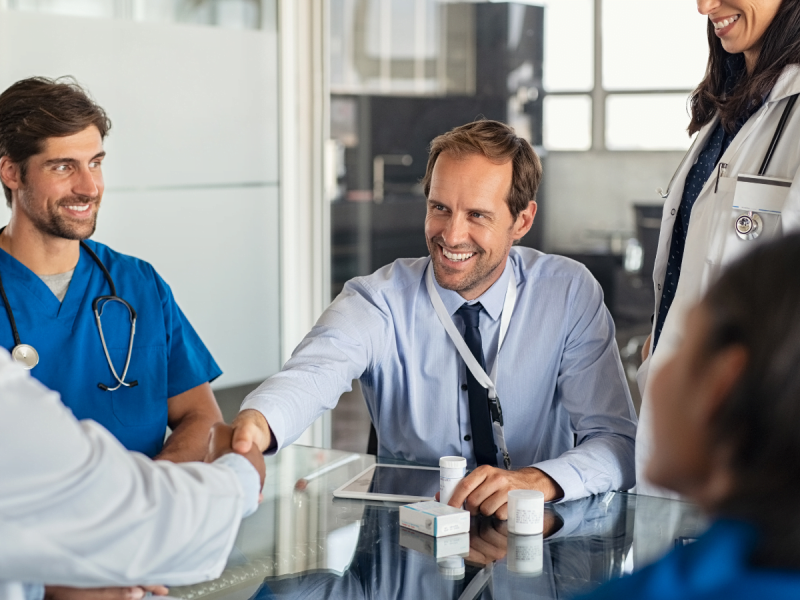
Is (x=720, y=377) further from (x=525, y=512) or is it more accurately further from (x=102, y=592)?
A: (x=102, y=592)

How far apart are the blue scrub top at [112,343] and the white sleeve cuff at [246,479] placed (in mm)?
816

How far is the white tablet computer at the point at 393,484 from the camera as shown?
1.83 meters

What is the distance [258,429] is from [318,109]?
256cm

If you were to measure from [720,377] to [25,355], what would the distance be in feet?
5.31

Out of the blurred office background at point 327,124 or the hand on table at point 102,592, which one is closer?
the hand on table at point 102,592

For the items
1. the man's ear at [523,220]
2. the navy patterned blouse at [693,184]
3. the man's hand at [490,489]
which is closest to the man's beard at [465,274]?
the man's ear at [523,220]

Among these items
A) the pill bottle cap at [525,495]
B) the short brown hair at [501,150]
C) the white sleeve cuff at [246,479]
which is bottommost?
the pill bottle cap at [525,495]

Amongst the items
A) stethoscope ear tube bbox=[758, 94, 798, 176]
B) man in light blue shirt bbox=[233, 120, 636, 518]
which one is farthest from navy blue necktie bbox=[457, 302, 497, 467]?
stethoscope ear tube bbox=[758, 94, 798, 176]

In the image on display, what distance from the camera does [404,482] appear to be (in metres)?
1.92

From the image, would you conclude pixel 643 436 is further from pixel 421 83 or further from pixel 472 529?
pixel 421 83

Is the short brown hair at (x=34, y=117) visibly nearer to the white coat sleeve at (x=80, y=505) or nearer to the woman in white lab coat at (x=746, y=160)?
the white coat sleeve at (x=80, y=505)

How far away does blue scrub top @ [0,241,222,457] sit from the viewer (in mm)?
2082

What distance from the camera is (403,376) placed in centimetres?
222

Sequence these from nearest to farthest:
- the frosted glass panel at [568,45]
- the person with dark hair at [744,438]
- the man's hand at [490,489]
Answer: the person with dark hair at [744,438] → the man's hand at [490,489] → the frosted glass panel at [568,45]
